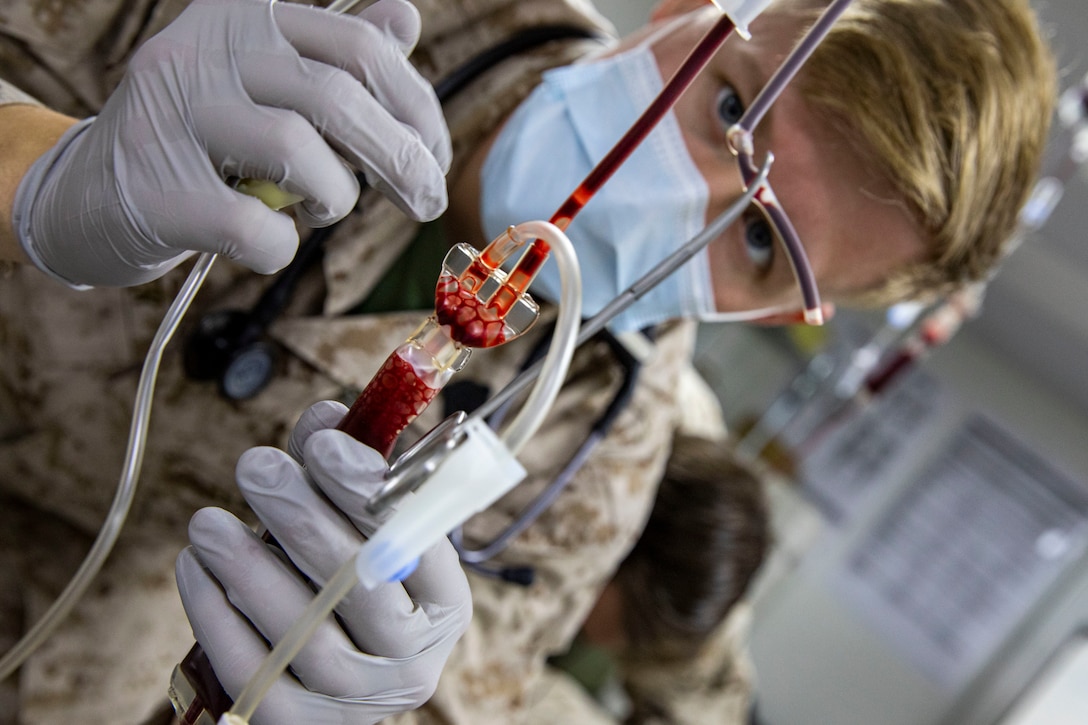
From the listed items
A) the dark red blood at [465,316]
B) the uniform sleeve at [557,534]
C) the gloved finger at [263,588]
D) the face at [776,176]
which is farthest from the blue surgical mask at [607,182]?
the gloved finger at [263,588]

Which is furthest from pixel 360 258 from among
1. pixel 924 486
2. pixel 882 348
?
pixel 924 486

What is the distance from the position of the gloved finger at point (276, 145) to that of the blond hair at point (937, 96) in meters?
0.57

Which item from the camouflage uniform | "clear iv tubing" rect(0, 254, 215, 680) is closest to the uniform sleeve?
the camouflage uniform

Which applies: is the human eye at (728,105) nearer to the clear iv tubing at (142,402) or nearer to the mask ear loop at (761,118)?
the mask ear loop at (761,118)

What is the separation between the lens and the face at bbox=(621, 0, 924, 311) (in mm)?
873

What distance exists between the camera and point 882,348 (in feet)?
7.85

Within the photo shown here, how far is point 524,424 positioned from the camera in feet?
1.40

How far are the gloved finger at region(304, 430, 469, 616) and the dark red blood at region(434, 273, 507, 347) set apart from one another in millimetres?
100

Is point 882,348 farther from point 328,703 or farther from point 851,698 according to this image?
point 328,703

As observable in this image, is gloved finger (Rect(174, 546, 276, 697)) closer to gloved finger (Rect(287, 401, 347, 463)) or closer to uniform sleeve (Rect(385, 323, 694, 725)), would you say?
gloved finger (Rect(287, 401, 347, 463))

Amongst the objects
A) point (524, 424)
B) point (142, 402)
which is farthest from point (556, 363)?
point (142, 402)

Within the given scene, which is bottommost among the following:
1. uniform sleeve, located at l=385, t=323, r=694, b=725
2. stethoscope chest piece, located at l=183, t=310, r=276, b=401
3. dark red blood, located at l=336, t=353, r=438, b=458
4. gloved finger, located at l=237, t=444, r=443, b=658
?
uniform sleeve, located at l=385, t=323, r=694, b=725

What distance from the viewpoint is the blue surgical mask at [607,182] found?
88cm

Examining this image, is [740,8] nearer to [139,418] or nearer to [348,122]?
[348,122]
